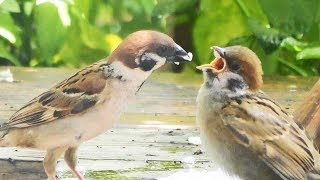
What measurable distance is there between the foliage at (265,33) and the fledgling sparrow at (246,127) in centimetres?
120

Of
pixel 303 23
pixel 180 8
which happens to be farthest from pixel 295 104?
pixel 180 8

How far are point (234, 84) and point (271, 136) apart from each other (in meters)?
0.08

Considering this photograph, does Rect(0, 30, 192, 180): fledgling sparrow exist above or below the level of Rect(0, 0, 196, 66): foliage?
above

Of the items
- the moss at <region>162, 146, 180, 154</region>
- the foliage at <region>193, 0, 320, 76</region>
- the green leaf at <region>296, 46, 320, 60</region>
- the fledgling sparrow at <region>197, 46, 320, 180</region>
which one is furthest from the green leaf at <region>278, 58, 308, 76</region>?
the fledgling sparrow at <region>197, 46, 320, 180</region>

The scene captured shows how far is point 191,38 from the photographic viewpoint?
2893mm

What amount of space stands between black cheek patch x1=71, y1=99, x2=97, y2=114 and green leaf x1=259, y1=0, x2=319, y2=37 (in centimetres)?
122

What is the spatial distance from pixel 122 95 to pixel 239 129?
0.16m

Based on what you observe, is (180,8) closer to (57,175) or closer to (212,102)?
(57,175)

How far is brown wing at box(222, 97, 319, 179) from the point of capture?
3.89 ft

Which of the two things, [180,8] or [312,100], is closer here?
[312,100]

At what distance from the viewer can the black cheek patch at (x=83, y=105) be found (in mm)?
1198

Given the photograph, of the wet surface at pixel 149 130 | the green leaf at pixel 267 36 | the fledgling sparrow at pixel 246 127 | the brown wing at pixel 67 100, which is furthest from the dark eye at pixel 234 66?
the green leaf at pixel 267 36

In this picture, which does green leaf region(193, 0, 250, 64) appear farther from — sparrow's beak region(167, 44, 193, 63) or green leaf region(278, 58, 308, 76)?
sparrow's beak region(167, 44, 193, 63)

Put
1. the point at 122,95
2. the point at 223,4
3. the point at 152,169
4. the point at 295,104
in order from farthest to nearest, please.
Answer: the point at 223,4 < the point at 295,104 < the point at 152,169 < the point at 122,95
